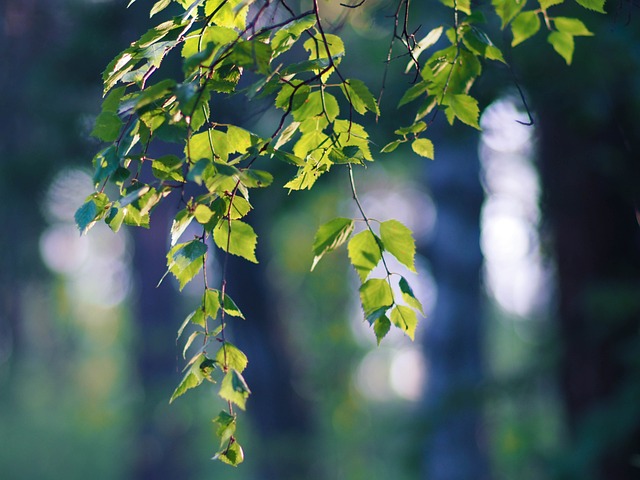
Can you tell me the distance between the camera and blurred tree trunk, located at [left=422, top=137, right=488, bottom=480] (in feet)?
19.6

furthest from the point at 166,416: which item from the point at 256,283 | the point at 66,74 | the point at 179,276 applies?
the point at 179,276

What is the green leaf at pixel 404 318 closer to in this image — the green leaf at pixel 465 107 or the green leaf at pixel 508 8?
the green leaf at pixel 465 107

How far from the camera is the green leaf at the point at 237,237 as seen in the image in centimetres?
126

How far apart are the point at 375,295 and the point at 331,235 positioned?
13 centimetres

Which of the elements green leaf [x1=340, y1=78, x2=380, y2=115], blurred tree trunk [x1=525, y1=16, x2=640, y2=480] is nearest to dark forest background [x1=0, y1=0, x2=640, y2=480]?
blurred tree trunk [x1=525, y1=16, x2=640, y2=480]

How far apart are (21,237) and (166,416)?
398cm

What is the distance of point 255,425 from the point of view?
8273 millimetres

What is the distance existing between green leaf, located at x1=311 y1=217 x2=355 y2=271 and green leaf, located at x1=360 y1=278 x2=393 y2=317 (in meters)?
0.09

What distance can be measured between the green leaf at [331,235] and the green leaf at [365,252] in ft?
0.07

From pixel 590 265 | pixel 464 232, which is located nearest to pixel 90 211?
pixel 590 265

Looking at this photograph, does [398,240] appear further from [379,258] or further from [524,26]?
[524,26]

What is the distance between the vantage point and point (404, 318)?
124cm

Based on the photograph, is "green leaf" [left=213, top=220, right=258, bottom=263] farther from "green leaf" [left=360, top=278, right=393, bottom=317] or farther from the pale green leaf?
"green leaf" [left=360, top=278, right=393, bottom=317]

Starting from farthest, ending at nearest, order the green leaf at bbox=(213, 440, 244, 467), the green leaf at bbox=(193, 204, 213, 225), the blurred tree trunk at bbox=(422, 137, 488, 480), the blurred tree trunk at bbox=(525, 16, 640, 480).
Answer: the blurred tree trunk at bbox=(422, 137, 488, 480)
the blurred tree trunk at bbox=(525, 16, 640, 480)
the green leaf at bbox=(213, 440, 244, 467)
the green leaf at bbox=(193, 204, 213, 225)
